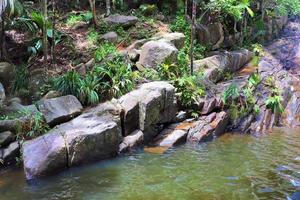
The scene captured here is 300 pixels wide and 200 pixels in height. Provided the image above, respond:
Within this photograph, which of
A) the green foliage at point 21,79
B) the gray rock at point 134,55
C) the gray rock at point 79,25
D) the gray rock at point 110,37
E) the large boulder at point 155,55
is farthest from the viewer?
the gray rock at point 79,25

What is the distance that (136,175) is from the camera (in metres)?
9.30

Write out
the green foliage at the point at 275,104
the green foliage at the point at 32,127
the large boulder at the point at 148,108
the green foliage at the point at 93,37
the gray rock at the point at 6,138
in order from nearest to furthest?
the gray rock at the point at 6,138 → the green foliage at the point at 32,127 → the large boulder at the point at 148,108 → the green foliage at the point at 275,104 → the green foliage at the point at 93,37

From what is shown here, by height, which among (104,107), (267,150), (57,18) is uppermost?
(57,18)

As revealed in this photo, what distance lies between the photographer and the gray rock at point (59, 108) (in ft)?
35.1

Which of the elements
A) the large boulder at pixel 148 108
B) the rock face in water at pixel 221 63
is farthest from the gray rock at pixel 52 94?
the rock face in water at pixel 221 63

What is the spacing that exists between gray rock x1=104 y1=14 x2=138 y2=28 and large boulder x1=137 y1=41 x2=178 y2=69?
2938mm

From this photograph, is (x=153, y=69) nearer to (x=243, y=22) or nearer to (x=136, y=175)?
(x=136, y=175)

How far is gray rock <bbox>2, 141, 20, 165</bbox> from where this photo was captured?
384 inches

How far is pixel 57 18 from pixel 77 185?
10.6 metres

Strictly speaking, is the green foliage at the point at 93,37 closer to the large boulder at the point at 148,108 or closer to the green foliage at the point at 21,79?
the green foliage at the point at 21,79

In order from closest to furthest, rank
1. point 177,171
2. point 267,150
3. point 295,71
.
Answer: point 177,171 → point 267,150 → point 295,71

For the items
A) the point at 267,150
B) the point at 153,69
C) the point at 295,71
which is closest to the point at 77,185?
the point at 267,150

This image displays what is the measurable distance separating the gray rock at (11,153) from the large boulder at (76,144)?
1.42 ft

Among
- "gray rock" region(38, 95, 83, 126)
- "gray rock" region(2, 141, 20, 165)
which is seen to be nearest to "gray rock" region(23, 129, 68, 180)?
"gray rock" region(2, 141, 20, 165)
